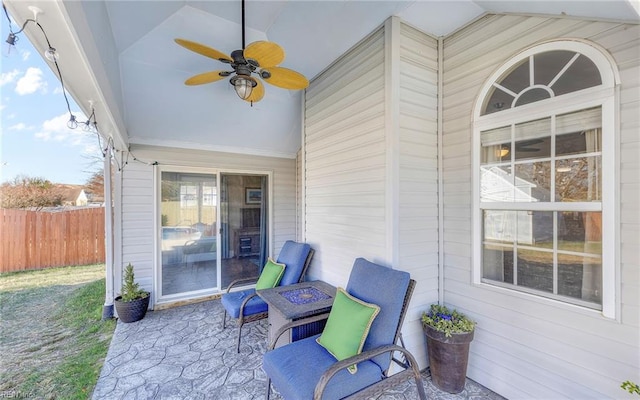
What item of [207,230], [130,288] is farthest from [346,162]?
[130,288]

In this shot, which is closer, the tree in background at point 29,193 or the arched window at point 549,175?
the arched window at point 549,175

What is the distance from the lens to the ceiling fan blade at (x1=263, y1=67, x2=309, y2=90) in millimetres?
2266

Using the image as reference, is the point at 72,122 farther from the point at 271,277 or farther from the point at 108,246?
the point at 108,246

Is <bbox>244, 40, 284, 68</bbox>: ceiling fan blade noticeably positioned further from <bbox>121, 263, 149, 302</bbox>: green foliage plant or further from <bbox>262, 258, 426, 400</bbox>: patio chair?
<bbox>121, 263, 149, 302</bbox>: green foliage plant

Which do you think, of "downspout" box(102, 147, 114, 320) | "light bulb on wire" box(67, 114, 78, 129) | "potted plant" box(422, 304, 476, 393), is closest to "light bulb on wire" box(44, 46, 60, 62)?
"light bulb on wire" box(67, 114, 78, 129)

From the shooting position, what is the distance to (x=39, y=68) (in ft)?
5.27

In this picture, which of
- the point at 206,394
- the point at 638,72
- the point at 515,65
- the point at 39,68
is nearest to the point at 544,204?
the point at 638,72

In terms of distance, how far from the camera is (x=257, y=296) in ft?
10.4

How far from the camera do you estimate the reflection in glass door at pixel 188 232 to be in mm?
4293

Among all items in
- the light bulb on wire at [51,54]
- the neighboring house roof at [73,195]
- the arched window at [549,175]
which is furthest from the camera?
the neighboring house roof at [73,195]

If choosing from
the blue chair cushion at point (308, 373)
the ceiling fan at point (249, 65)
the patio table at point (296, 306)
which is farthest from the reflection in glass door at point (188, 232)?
the blue chair cushion at point (308, 373)

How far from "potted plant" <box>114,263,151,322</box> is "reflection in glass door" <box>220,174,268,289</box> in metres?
1.25

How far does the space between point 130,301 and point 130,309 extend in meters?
0.11

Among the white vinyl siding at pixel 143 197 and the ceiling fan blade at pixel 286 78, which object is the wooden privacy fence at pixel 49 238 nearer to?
the white vinyl siding at pixel 143 197
